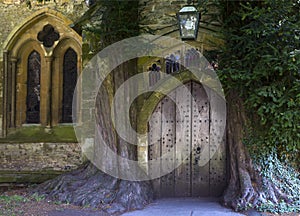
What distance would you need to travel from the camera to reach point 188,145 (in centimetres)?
711

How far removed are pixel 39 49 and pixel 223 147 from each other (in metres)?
5.21

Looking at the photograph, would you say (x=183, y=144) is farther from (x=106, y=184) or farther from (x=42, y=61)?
(x=42, y=61)

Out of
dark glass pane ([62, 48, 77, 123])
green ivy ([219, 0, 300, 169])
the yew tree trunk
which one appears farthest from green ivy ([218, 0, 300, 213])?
dark glass pane ([62, 48, 77, 123])

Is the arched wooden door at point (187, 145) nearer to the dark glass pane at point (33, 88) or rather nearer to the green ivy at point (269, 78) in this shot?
the green ivy at point (269, 78)

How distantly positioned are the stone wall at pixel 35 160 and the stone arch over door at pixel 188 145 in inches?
94.7

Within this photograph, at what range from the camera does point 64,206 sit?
19.3 ft

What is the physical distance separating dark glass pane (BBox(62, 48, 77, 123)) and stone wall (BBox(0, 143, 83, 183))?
2.66 feet

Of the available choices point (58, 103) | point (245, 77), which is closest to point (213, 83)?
point (245, 77)

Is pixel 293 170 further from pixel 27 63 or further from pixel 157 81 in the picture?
pixel 27 63

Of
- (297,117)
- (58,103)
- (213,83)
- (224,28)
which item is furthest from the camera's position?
(58,103)

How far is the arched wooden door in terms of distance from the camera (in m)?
7.03

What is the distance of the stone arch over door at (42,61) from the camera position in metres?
9.29

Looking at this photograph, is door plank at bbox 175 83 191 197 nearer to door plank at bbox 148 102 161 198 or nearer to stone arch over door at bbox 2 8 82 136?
door plank at bbox 148 102 161 198

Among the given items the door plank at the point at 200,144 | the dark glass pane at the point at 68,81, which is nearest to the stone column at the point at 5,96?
the dark glass pane at the point at 68,81
